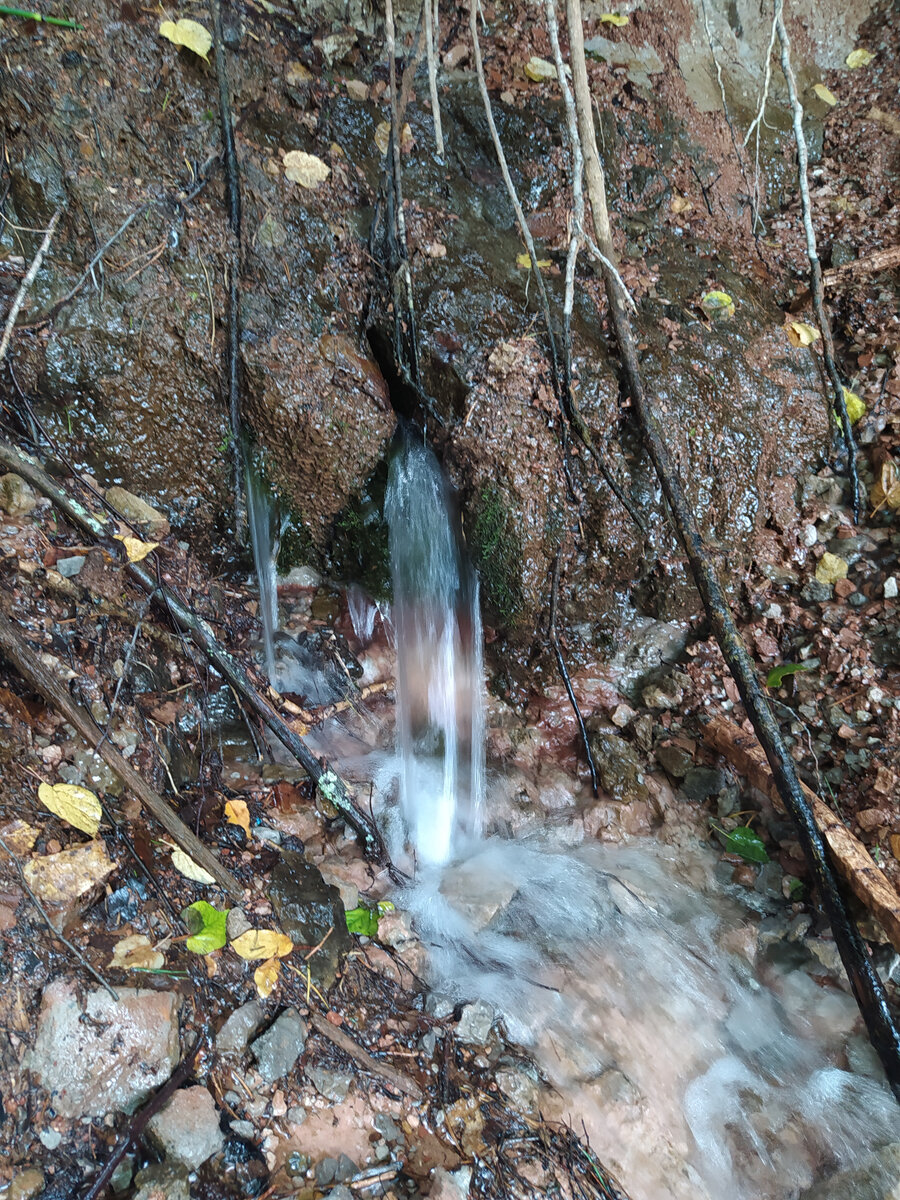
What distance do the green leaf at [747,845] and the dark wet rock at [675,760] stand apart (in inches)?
17.1

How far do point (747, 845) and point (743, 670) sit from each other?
0.99m

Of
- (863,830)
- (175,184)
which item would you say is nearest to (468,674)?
(863,830)

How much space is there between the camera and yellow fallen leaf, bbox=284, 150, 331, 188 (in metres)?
4.00

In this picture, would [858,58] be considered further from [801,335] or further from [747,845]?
[747,845]

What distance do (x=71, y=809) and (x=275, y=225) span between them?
11.0 feet

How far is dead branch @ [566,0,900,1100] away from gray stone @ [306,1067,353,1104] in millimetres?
2164

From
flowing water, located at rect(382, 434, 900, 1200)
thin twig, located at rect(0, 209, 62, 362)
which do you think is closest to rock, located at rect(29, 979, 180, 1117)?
flowing water, located at rect(382, 434, 900, 1200)

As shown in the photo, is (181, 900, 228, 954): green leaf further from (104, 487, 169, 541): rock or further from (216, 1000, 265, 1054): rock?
(104, 487, 169, 541): rock

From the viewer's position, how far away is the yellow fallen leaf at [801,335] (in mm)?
4340

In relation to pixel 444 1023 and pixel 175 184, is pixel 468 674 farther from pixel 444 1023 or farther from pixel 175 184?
pixel 175 184

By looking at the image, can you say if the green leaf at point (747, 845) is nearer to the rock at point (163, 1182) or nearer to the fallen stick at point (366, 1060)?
the fallen stick at point (366, 1060)

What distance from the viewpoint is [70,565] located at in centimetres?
311

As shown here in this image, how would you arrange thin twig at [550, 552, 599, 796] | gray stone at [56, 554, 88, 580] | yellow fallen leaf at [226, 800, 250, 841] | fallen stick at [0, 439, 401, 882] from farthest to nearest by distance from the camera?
thin twig at [550, 552, 599, 796], fallen stick at [0, 439, 401, 882], gray stone at [56, 554, 88, 580], yellow fallen leaf at [226, 800, 250, 841]

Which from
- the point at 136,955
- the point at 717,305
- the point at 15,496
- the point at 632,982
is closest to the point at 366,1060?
the point at 136,955
